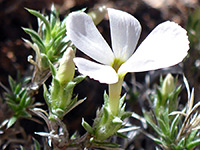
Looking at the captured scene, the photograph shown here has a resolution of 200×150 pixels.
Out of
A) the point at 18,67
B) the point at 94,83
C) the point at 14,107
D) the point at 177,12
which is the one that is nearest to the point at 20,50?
the point at 18,67

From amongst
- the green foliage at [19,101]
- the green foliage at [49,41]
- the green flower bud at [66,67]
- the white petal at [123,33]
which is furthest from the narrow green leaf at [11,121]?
the white petal at [123,33]

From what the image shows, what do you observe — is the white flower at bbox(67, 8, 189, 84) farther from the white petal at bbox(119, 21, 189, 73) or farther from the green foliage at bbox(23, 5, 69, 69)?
the green foliage at bbox(23, 5, 69, 69)

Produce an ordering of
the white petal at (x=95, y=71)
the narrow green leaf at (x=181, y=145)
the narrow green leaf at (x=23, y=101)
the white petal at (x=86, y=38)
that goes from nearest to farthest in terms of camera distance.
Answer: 1. the white petal at (x=95, y=71)
2. the white petal at (x=86, y=38)
3. the narrow green leaf at (x=181, y=145)
4. the narrow green leaf at (x=23, y=101)

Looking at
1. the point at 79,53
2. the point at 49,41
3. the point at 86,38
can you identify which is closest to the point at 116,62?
the point at 86,38

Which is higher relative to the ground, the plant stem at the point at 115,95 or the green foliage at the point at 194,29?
the plant stem at the point at 115,95

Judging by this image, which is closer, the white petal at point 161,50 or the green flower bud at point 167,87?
the white petal at point 161,50

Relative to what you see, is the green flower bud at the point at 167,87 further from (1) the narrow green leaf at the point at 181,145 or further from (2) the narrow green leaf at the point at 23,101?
(2) the narrow green leaf at the point at 23,101

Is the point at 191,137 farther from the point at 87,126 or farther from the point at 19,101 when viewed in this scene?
the point at 19,101
